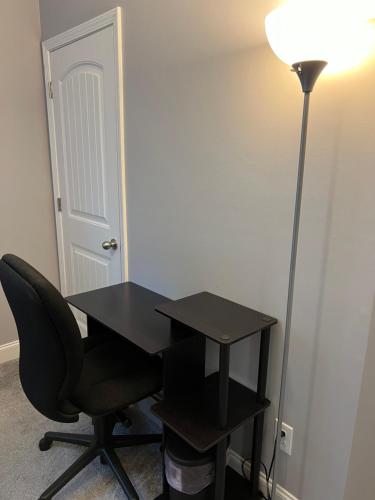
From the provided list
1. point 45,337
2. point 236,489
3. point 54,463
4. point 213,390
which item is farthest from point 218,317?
point 54,463

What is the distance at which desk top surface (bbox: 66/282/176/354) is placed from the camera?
4.68 ft

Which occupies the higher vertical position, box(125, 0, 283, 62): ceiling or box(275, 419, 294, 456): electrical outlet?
box(125, 0, 283, 62): ceiling

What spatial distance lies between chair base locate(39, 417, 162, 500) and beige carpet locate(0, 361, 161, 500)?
0.20 ft

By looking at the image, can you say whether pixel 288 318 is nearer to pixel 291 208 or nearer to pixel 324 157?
pixel 291 208

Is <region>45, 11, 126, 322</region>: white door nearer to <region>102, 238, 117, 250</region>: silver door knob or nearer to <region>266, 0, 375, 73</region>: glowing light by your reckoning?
<region>102, 238, 117, 250</region>: silver door knob

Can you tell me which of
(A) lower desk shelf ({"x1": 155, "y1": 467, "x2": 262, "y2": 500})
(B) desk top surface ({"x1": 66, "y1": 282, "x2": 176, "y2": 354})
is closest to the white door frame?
(B) desk top surface ({"x1": 66, "y1": 282, "x2": 176, "y2": 354})

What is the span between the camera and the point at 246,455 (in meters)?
1.63

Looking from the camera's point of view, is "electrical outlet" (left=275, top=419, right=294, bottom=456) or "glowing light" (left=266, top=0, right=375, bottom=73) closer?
"glowing light" (left=266, top=0, right=375, bottom=73)

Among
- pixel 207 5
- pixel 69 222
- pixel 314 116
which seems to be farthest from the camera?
pixel 69 222

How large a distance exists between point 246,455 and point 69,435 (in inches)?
34.6

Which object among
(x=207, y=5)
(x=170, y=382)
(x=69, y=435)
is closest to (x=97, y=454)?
(x=69, y=435)

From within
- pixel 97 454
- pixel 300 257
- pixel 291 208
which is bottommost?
pixel 97 454

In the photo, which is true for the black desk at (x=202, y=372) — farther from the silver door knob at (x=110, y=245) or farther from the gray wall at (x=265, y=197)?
the silver door knob at (x=110, y=245)

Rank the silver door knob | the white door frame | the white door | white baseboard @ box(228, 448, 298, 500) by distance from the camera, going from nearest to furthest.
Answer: white baseboard @ box(228, 448, 298, 500) → the white door frame → the white door → the silver door knob
